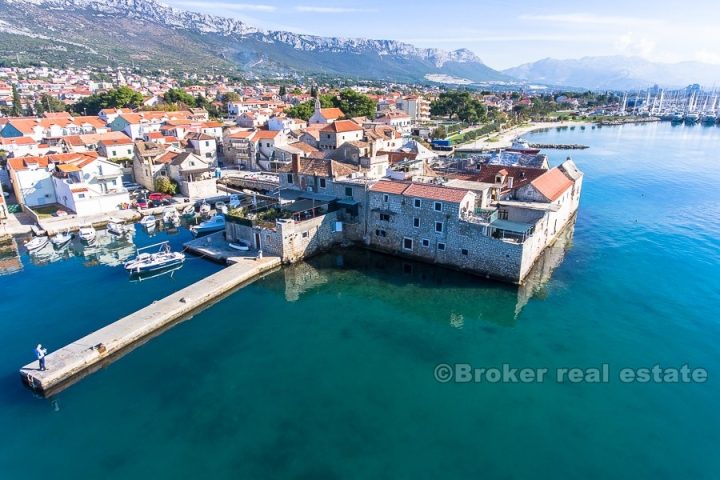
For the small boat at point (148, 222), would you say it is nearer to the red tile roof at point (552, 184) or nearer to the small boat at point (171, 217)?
the small boat at point (171, 217)

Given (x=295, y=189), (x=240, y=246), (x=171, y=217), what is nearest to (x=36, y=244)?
(x=171, y=217)

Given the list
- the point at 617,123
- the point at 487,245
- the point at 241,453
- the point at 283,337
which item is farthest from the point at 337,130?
the point at 617,123

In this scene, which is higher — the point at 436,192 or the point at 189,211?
the point at 436,192

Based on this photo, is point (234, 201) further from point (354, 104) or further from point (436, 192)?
point (354, 104)

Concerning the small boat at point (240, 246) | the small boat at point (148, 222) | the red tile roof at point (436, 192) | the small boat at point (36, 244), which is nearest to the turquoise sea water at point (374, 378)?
the small boat at point (36, 244)

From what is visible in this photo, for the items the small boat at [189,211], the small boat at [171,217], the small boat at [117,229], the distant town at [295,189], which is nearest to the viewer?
the distant town at [295,189]

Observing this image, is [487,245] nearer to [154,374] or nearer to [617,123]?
[154,374]
